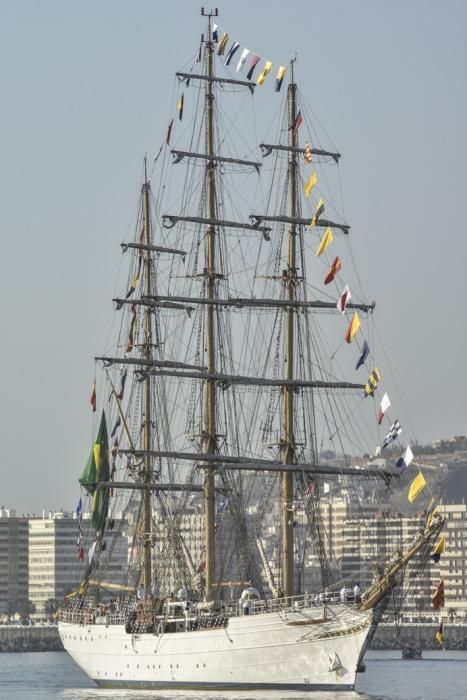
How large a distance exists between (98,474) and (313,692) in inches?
943

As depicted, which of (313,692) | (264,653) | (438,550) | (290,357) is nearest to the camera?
(438,550)

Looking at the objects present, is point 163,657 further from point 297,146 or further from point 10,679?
point 10,679

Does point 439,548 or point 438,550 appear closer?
point 439,548

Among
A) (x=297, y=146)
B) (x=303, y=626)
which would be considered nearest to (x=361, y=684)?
(x=303, y=626)

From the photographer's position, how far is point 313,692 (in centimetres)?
9038

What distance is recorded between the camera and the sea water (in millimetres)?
93562

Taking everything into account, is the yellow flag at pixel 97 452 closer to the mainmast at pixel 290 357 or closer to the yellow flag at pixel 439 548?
the mainmast at pixel 290 357

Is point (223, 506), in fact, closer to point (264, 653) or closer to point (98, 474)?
point (98, 474)

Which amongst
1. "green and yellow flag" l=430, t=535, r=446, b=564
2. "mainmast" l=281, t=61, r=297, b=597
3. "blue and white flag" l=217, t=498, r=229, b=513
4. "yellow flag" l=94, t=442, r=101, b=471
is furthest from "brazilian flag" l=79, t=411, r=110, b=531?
"green and yellow flag" l=430, t=535, r=446, b=564

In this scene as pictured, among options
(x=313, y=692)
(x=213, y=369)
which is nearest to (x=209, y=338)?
(x=213, y=369)

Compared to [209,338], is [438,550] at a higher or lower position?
lower

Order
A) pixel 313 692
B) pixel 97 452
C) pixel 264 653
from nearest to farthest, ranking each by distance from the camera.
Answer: pixel 313 692 < pixel 264 653 < pixel 97 452

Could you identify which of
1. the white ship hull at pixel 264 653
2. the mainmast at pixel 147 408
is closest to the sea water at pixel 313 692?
the white ship hull at pixel 264 653

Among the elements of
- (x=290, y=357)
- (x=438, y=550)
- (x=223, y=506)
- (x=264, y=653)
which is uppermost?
(x=290, y=357)
